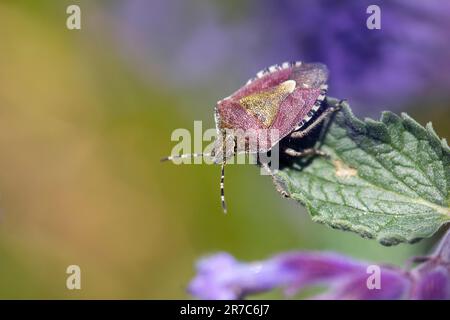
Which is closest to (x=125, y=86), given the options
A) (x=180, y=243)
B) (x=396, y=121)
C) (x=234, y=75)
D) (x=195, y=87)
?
(x=195, y=87)

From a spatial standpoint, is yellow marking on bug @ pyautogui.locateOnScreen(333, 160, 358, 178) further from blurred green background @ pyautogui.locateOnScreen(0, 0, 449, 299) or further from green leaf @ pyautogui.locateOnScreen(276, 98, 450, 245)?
blurred green background @ pyautogui.locateOnScreen(0, 0, 449, 299)

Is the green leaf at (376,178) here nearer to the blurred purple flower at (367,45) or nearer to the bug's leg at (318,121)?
the bug's leg at (318,121)

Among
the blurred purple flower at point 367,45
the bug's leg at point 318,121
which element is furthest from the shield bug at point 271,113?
the blurred purple flower at point 367,45

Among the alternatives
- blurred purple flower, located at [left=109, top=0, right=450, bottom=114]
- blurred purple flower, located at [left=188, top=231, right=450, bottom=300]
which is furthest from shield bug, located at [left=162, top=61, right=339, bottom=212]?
blurred purple flower, located at [left=109, top=0, right=450, bottom=114]

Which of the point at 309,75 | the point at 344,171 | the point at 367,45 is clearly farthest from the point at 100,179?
the point at 344,171
